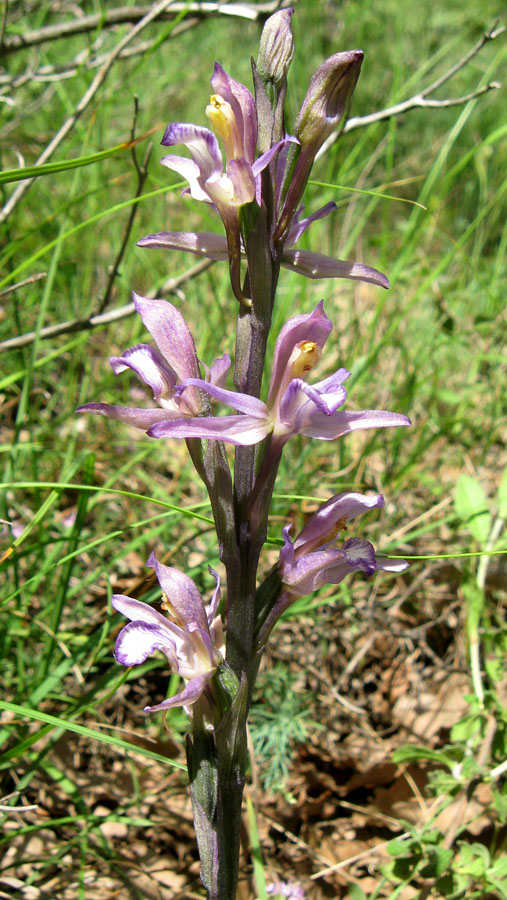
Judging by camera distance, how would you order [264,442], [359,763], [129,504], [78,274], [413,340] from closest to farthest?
[264,442] → [359,763] → [129,504] → [78,274] → [413,340]

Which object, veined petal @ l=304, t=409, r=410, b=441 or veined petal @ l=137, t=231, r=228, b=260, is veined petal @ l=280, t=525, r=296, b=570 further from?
veined petal @ l=137, t=231, r=228, b=260

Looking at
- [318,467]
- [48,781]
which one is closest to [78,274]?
[318,467]

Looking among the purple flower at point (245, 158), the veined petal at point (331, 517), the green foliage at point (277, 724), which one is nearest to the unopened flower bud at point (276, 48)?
the purple flower at point (245, 158)

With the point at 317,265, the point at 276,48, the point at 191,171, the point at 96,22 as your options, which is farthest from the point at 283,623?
the point at 96,22

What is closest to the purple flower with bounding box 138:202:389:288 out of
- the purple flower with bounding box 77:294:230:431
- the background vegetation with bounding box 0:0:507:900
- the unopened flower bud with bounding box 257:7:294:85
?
the purple flower with bounding box 77:294:230:431

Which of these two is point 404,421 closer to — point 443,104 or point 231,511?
point 231,511

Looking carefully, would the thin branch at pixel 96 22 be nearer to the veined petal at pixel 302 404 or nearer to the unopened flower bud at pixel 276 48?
the unopened flower bud at pixel 276 48
